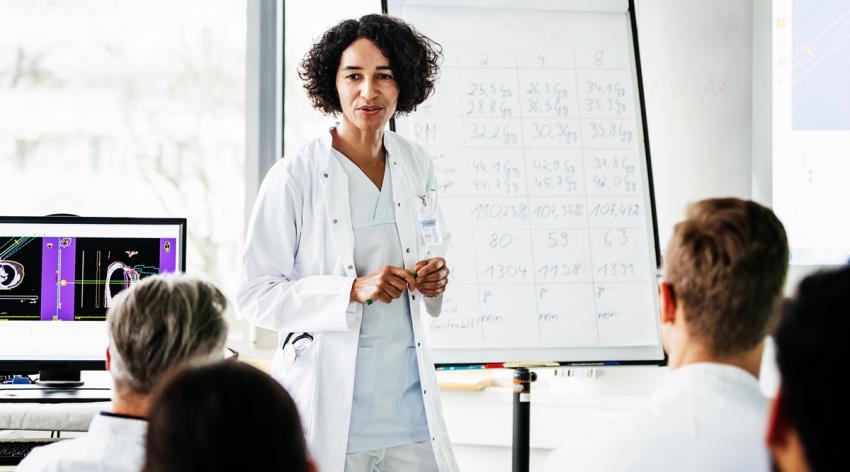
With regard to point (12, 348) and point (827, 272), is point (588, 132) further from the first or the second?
point (827, 272)

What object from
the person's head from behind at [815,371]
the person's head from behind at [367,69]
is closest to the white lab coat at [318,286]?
the person's head from behind at [367,69]

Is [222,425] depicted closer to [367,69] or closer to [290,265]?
[290,265]

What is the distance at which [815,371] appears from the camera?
681mm

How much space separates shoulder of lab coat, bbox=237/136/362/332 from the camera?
6.87ft

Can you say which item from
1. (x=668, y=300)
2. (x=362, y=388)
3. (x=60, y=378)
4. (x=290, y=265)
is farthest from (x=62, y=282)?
(x=668, y=300)

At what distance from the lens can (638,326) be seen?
2.95 metres

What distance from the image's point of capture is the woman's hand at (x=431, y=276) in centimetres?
213

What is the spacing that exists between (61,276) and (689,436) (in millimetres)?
2126

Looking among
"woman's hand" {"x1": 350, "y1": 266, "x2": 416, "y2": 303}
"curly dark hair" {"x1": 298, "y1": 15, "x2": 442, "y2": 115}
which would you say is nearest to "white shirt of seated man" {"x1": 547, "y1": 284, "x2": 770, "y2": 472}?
"woman's hand" {"x1": 350, "y1": 266, "x2": 416, "y2": 303}

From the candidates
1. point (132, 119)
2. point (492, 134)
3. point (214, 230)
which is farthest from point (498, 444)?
point (132, 119)

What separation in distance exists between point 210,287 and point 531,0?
1.95m

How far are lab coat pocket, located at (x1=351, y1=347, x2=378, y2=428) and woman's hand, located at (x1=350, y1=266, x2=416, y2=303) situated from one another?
15 cm

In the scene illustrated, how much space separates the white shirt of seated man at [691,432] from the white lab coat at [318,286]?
2.97 feet

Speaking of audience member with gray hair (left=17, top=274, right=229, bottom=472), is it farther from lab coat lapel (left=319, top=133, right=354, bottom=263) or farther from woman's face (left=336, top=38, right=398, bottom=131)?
woman's face (left=336, top=38, right=398, bottom=131)
